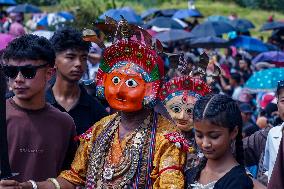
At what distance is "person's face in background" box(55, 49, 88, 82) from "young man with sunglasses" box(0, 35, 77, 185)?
55.4 inches

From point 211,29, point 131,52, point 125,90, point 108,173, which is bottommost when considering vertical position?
point 211,29

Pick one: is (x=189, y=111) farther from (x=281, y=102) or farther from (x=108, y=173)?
(x=108, y=173)

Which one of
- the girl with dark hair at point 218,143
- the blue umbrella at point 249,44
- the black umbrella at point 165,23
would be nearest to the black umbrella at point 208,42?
the blue umbrella at point 249,44

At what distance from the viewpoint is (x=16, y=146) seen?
4617mm

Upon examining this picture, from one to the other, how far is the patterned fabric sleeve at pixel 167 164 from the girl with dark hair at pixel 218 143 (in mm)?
87

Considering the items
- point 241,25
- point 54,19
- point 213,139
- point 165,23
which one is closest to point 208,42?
point 165,23

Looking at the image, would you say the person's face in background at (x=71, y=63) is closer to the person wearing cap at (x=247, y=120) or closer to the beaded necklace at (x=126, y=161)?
the beaded necklace at (x=126, y=161)

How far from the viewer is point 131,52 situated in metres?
4.77

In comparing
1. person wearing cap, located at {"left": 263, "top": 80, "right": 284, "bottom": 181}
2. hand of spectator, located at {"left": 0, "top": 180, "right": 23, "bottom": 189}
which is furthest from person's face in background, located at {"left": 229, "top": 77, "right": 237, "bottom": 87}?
hand of spectator, located at {"left": 0, "top": 180, "right": 23, "bottom": 189}

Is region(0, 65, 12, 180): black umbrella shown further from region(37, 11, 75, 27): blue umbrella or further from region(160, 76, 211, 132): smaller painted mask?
region(37, 11, 75, 27): blue umbrella

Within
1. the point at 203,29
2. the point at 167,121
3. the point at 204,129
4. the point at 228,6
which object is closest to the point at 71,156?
the point at 167,121

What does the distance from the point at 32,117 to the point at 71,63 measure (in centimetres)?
163

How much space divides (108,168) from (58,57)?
1.98 meters

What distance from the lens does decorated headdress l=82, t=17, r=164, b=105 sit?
15.4 feet
